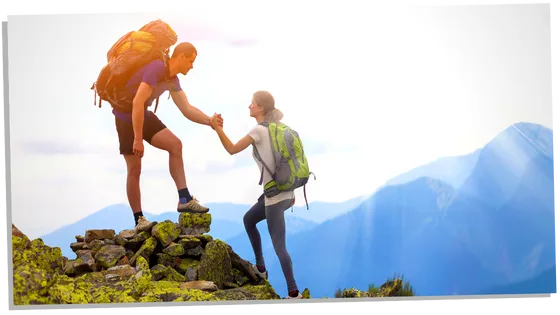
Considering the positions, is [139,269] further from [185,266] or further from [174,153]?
[174,153]

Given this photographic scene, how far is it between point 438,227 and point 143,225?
261 cm

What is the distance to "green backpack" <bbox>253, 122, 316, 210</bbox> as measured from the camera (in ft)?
19.5

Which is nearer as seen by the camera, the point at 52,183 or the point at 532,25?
the point at 52,183

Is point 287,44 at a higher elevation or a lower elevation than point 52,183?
higher

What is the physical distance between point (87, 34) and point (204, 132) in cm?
132

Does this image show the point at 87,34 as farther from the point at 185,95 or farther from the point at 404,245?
the point at 404,245

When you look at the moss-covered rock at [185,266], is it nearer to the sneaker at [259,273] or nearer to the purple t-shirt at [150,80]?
the sneaker at [259,273]

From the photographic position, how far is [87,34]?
5941 mm

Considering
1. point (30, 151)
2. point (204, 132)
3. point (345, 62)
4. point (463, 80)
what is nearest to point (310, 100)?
point (345, 62)

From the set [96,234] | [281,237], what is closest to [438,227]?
[281,237]

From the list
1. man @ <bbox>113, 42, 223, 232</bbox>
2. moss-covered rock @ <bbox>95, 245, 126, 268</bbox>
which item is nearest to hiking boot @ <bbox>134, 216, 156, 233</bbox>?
man @ <bbox>113, 42, 223, 232</bbox>

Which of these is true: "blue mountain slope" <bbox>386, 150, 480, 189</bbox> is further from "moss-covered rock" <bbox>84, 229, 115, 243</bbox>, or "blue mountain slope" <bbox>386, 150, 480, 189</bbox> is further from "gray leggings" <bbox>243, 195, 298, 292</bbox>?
"moss-covered rock" <bbox>84, 229, 115, 243</bbox>

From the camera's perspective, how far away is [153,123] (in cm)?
595

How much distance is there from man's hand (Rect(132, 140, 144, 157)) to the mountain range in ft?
1.60
